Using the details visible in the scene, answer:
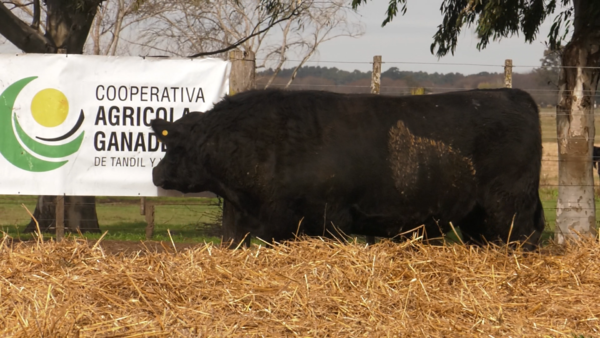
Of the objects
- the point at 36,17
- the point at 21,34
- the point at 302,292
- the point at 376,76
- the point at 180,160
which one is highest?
the point at 36,17

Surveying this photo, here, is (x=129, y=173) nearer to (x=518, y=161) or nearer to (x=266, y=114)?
(x=266, y=114)

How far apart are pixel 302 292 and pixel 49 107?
3933mm

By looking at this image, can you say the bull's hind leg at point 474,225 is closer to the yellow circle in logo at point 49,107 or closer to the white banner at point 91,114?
the white banner at point 91,114

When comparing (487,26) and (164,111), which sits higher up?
(487,26)

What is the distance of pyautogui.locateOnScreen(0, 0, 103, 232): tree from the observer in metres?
9.40

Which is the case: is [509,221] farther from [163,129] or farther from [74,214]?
[74,214]

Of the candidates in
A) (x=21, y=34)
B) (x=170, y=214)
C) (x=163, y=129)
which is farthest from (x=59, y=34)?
(x=170, y=214)

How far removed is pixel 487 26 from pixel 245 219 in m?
3.97

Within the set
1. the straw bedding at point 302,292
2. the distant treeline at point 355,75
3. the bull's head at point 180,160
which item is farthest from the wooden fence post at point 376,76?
the distant treeline at point 355,75

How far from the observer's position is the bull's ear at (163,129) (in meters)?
6.50

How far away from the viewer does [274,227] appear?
609 centimetres

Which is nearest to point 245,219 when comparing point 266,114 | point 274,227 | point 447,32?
point 274,227

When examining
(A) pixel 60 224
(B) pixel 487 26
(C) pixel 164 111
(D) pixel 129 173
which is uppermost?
(B) pixel 487 26

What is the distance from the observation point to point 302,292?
15.0 ft
